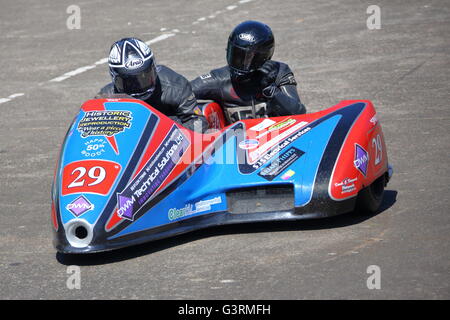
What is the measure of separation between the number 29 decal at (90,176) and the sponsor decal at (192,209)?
21.4 inches

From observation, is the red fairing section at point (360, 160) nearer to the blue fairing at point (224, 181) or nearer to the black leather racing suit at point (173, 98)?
the blue fairing at point (224, 181)

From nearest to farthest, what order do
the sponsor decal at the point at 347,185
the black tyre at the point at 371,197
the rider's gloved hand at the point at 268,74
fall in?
the sponsor decal at the point at 347,185 → the black tyre at the point at 371,197 → the rider's gloved hand at the point at 268,74

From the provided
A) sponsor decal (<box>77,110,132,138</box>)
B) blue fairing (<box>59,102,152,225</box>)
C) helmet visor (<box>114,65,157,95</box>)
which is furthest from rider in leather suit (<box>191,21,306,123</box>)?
sponsor decal (<box>77,110,132,138</box>)

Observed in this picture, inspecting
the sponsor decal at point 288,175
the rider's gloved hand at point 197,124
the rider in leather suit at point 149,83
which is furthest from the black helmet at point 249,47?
the sponsor decal at point 288,175

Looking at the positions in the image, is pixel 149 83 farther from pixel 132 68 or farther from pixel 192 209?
pixel 192 209

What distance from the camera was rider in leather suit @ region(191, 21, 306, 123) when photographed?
8852 millimetres

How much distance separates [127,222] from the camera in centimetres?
675

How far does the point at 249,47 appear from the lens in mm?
8828

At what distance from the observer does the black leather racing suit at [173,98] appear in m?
8.46

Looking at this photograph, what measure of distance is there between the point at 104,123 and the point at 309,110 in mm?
5024

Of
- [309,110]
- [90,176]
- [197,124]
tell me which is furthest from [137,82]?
[309,110]
